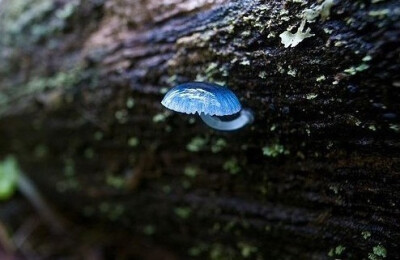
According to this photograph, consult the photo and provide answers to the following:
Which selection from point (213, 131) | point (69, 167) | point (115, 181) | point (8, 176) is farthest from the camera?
point (8, 176)

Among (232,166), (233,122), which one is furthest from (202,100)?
(232,166)

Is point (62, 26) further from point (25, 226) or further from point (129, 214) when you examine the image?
point (25, 226)

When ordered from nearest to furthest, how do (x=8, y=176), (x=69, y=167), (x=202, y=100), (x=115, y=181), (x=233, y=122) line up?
(x=202, y=100)
(x=233, y=122)
(x=115, y=181)
(x=69, y=167)
(x=8, y=176)

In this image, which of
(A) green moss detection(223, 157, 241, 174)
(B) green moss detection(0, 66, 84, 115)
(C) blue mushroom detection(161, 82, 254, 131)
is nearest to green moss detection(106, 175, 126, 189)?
(B) green moss detection(0, 66, 84, 115)

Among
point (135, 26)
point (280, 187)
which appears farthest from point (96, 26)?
point (280, 187)

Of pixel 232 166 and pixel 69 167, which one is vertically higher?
pixel 232 166

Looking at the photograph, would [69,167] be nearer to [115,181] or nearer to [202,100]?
[115,181]

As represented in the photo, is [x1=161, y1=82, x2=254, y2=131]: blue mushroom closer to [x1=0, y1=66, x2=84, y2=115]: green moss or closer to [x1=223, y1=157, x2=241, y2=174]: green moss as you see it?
[x1=223, y1=157, x2=241, y2=174]: green moss
